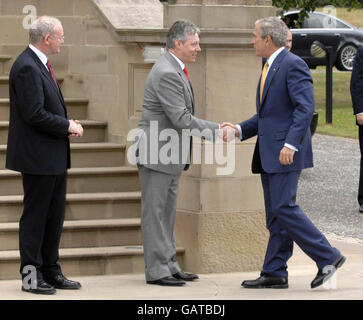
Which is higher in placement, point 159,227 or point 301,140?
point 301,140

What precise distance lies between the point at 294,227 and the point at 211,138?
958 millimetres

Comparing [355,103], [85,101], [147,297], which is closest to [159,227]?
[147,297]

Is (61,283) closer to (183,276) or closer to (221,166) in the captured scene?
(183,276)

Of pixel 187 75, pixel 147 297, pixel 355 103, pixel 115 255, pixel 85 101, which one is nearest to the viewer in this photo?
pixel 147 297

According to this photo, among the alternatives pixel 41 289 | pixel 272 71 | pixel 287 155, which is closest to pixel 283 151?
pixel 287 155

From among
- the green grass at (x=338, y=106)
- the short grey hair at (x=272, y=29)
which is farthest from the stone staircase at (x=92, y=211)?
the green grass at (x=338, y=106)

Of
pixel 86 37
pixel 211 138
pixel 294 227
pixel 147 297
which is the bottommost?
pixel 147 297

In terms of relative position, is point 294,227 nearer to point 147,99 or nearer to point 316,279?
point 316,279

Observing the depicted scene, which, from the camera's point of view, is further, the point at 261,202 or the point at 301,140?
the point at 261,202

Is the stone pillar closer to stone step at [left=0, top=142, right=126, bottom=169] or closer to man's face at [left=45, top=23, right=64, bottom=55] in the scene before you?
stone step at [left=0, top=142, right=126, bottom=169]

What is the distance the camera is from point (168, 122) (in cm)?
817

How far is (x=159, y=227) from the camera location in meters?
8.27

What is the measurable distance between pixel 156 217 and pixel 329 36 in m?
20.7

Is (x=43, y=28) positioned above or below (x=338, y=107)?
above
